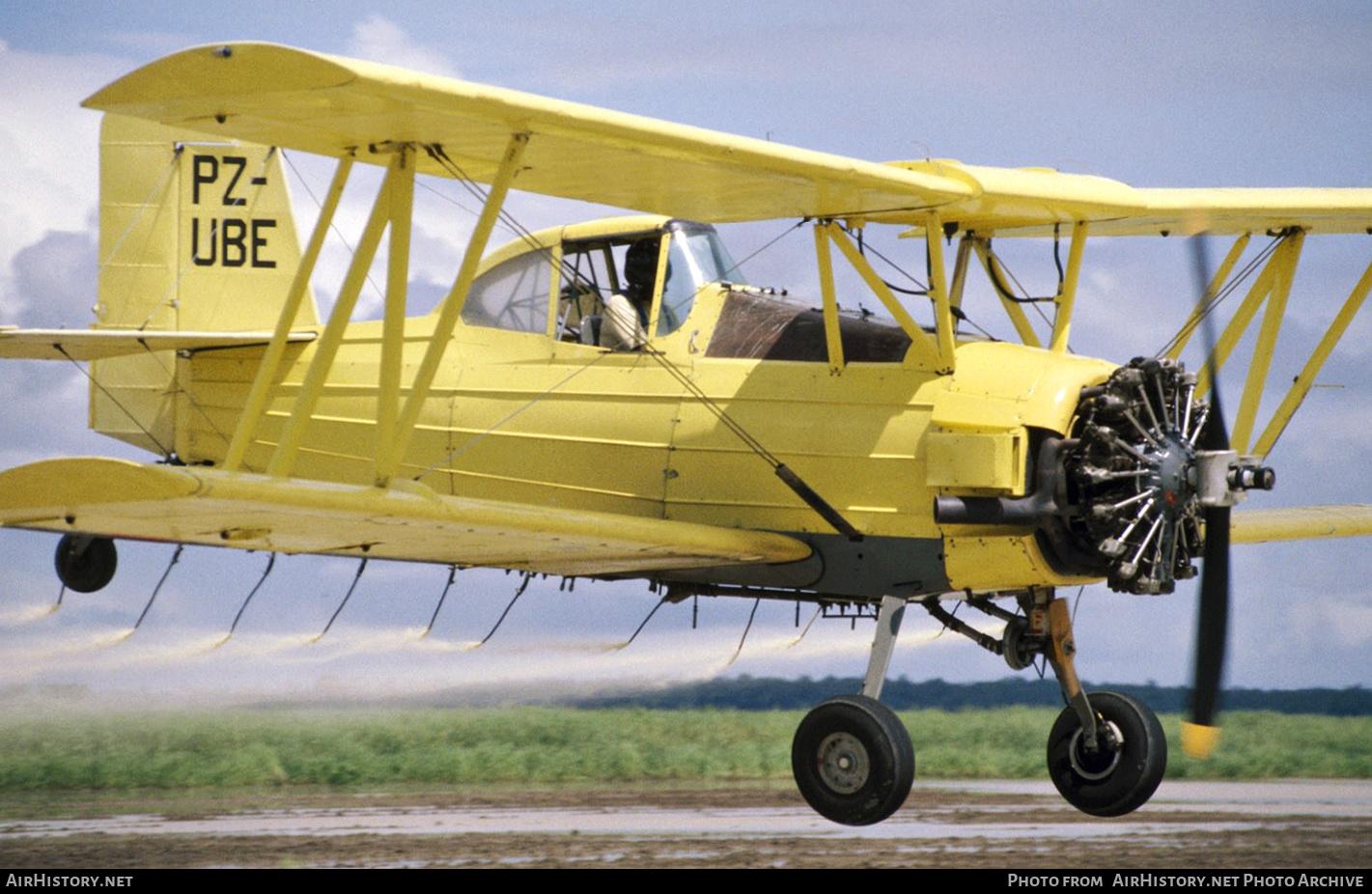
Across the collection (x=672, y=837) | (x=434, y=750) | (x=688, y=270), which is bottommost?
(x=434, y=750)

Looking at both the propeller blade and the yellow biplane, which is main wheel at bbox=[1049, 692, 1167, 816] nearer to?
the yellow biplane

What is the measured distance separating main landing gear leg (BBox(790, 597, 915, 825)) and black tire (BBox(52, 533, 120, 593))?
6928 mm

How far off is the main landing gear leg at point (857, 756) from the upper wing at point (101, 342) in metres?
5.54

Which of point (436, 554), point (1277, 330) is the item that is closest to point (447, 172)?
point (436, 554)

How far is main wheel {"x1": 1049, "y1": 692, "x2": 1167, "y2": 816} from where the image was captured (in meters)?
11.3

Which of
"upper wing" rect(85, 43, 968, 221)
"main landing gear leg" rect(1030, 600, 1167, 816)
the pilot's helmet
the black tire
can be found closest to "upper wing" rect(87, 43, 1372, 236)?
"upper wing" rect(85, 43, 968, 221)

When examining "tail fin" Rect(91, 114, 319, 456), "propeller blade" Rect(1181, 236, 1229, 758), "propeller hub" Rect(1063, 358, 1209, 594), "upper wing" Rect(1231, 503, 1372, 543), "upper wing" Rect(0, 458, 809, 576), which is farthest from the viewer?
"tail fin" Rect(91, 114, 319, 456)

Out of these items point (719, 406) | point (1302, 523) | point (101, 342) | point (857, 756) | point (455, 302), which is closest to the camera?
point (455, 302)

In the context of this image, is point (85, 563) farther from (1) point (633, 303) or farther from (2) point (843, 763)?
(2) point (843, 763)

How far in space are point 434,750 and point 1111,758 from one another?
6605mm

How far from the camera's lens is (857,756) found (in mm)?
10273

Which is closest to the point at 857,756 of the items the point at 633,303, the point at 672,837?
the point at 672,837

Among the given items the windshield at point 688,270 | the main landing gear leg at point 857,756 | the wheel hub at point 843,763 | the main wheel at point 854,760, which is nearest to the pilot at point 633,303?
the windshield at point 688,270
